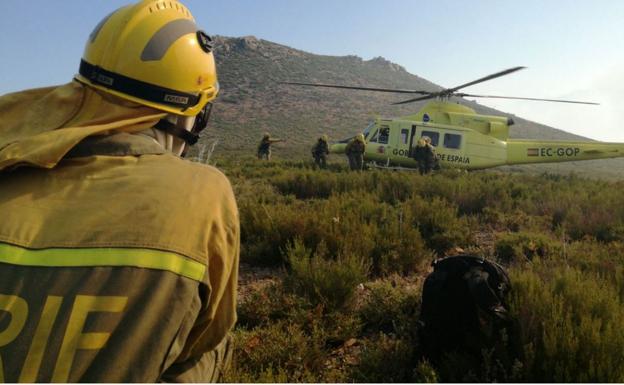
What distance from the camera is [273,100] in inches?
2424

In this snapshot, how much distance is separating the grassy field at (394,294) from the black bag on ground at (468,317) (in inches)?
4.4

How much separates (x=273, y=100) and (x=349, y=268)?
59.6m

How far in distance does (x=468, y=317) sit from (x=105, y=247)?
262 cm

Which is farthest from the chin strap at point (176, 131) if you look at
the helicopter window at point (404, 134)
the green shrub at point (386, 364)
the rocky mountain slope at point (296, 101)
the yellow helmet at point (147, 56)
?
the rocky mountain slope at point (296, 101)

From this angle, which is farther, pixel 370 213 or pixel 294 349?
pixel 370 213

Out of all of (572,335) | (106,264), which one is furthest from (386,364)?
(106,264)

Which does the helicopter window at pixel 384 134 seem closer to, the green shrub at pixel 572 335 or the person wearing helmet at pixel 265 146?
the person wearing helmet at pixel 265 146

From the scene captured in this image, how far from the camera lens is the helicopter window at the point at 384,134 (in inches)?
618

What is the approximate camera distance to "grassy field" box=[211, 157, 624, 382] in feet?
8.77

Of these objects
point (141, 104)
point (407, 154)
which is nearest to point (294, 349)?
point (141, 104)

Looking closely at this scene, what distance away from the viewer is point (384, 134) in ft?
51.8

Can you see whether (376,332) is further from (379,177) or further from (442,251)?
(379,177)

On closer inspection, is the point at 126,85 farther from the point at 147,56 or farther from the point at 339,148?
the point at 339,148

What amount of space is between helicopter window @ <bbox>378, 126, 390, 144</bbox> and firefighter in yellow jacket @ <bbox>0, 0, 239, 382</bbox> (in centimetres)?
1456
